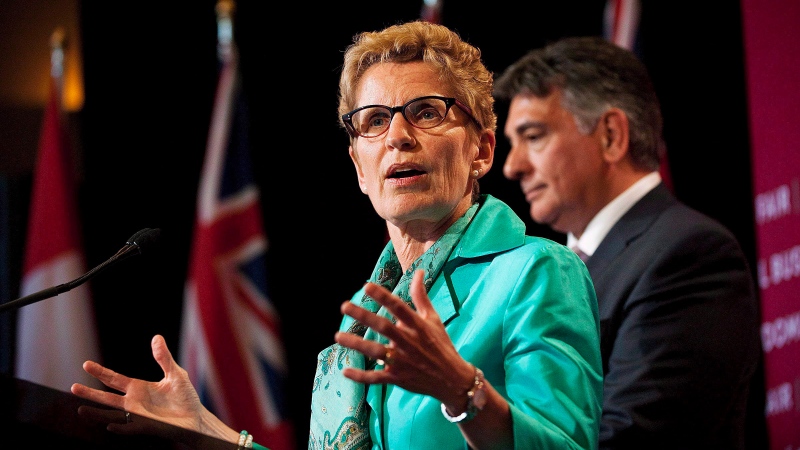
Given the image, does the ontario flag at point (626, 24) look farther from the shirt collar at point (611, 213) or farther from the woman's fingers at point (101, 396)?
the woman's fingers at point (101, 396)

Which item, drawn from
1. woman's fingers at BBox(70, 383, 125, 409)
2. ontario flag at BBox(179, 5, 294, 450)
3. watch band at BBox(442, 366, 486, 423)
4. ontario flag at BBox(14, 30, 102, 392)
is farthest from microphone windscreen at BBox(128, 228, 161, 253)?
ontario flag at BBox(14, 30, 102, 392)

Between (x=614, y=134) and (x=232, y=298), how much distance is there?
2.26 metres

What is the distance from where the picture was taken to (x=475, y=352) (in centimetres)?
136

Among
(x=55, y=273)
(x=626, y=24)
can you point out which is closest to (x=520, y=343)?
(x=626, y=24)

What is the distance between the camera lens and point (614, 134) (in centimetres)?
276

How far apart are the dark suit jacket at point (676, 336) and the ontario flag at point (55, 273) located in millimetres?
2832

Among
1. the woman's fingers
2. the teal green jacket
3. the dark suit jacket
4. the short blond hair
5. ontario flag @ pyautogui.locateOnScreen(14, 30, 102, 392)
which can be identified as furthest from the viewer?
ontario flag @ pyautogui.locateOnScreen(14, 30, 102, 392)

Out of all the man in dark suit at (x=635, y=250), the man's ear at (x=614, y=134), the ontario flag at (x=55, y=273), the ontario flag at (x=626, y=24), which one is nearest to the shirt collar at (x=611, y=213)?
the man in dark suit at (x=635, y=250)

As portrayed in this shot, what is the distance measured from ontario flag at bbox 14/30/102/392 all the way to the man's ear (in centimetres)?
272

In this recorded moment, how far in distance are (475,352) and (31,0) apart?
426 cm

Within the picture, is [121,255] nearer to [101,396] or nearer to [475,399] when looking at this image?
[101,396]

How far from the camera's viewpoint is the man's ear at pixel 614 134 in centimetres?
273

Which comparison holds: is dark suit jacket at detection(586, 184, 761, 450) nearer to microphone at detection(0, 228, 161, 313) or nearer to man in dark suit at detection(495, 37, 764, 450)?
man in dark suit at detection(495, 37, 764, 450)

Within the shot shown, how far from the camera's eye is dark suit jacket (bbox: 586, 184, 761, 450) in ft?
6.66
